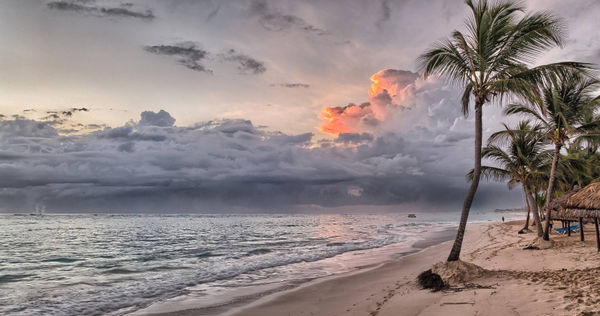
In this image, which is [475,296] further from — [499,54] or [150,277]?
[150,277]

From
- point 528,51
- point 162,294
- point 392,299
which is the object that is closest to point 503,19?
point 528,51

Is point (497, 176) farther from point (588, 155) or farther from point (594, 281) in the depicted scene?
point (594, 281)

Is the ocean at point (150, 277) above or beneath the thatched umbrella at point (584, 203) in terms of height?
beneath

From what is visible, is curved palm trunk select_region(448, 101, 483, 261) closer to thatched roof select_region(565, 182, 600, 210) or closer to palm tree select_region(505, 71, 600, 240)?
thatched roof select_region(565, 182, 600, 210)

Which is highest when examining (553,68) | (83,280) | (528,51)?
(528,51)

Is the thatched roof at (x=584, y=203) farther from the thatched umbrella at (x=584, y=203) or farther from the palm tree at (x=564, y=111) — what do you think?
the palm tree at (x=564, y=111)

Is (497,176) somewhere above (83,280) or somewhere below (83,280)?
above

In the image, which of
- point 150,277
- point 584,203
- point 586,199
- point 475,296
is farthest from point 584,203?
point 150,277

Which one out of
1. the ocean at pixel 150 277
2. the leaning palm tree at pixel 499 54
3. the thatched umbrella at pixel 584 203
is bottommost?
the ocean at pixel 150 277

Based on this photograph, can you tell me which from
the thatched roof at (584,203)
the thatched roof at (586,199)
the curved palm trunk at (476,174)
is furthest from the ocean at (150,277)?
the thatched roof at (586,199)

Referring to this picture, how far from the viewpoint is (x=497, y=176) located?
88.6 feet

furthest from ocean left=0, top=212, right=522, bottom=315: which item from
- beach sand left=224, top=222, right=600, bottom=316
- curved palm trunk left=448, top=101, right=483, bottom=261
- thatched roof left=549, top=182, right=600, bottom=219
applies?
thatched roof left=549, top=182, right=600, bottom=219

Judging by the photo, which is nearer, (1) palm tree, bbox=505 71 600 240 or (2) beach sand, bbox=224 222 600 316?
(2) beach sand, bbox=224 222 600 316

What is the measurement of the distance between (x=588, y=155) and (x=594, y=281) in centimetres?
3548
